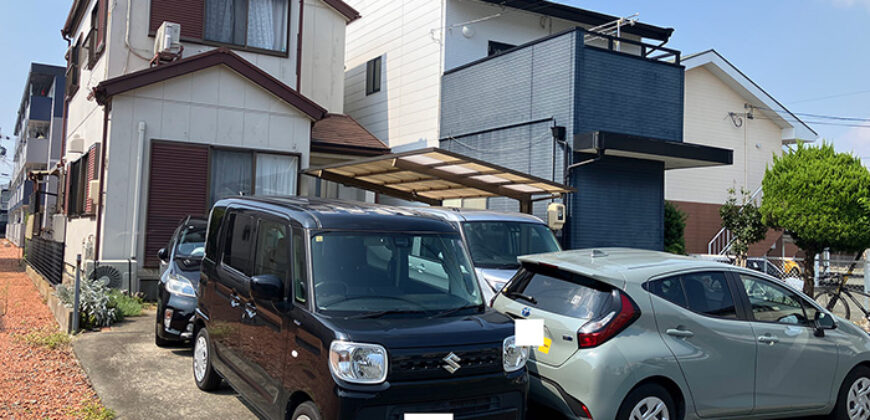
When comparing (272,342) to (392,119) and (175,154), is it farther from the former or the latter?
(392,119)

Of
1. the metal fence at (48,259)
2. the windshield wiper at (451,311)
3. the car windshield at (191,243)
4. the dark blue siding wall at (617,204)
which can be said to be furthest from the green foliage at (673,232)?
the metal fence at (48,259)

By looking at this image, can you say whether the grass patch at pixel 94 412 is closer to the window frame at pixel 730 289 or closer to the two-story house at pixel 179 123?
the window frame at pixel 730 289

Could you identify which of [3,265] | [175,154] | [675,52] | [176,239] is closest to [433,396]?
[176,239]

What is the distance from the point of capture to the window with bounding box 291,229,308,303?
446cm

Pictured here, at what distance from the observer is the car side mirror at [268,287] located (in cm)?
446

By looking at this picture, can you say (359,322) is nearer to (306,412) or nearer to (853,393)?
(306,412)

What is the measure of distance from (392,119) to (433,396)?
14254 millimetres

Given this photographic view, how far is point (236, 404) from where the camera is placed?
5.94m

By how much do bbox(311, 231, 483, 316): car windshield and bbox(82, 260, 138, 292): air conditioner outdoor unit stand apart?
7863mm

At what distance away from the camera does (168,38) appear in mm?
12195

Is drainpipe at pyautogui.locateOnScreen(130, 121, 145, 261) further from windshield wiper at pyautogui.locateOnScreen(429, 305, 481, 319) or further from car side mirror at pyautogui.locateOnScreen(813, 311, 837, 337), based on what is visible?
car side mirror at pyautogui.locateOnScreen(813, 311, 837, 337)

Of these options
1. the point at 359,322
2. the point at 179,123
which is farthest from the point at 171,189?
the point at 359,322

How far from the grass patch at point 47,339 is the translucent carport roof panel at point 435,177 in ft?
16.0

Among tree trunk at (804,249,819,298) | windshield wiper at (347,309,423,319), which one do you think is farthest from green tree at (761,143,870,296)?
windshield wiper at (347,309,423,319)
